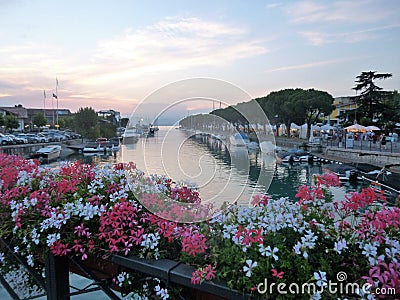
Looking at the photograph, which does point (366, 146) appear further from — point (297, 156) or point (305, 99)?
point (305, 99)

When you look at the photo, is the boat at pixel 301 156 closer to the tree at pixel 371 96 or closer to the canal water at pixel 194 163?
the tree at pixel 371 96

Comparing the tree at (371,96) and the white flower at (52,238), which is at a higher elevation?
the tree at (371,96)

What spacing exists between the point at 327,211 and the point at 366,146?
28877 millimetres

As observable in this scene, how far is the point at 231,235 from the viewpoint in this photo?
1240mm

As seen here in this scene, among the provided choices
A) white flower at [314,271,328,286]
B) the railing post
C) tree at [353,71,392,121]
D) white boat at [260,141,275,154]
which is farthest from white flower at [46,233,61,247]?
tree at [353,71,392,121]

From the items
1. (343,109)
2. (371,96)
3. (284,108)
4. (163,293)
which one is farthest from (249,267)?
(343,109)

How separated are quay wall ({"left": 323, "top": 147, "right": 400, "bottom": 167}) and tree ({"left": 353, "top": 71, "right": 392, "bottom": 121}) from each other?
929 centimetres

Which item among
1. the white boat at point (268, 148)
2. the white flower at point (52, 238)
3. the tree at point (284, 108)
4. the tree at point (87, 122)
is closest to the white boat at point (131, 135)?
the white flower at point (52, 238)

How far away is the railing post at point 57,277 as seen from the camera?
1.64 metres

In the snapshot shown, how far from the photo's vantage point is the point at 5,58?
1533 centimetres

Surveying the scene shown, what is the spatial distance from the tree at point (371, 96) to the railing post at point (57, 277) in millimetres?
38933

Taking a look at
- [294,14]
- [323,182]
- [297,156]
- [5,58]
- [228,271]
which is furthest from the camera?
[297,156]

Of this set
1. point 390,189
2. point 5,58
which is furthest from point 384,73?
point 5,58

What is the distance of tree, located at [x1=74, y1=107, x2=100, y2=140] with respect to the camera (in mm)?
49875
